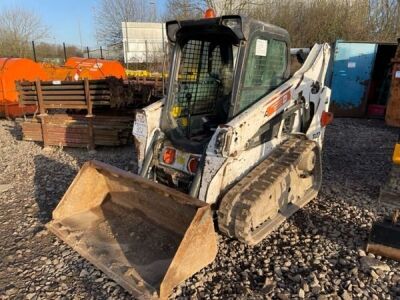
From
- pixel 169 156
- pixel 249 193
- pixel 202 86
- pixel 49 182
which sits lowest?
pixel 49 182

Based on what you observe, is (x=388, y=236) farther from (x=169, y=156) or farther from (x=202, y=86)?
(x=202, y=86)

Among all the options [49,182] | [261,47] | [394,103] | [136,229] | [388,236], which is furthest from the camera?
[394,103]

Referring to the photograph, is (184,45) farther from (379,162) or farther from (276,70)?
(379,162)

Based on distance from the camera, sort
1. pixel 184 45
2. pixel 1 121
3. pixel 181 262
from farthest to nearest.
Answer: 1. pixel 1 121
2. pixel 184 45
3. pixel 181 262

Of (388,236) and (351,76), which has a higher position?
(351,76)

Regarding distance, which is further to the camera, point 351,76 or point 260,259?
point 351,76

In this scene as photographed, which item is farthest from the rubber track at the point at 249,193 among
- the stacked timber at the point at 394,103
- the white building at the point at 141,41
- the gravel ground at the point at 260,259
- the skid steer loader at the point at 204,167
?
the white building at the point at 141,41

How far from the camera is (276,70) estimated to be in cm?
412

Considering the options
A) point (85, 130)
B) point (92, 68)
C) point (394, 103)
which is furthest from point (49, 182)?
point (92, 68)

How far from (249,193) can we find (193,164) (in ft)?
2.40

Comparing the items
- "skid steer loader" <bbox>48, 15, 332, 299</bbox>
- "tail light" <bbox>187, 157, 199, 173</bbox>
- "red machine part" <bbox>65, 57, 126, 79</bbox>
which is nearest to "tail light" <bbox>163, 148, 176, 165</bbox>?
"skid steer loader" <bbox>48, 15, 332, 299</bbox>

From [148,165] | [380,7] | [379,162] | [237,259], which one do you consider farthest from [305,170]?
[380,7]

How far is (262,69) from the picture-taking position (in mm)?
Answer: 3842

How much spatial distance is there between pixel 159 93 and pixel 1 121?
16.4 ft
